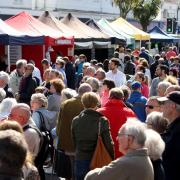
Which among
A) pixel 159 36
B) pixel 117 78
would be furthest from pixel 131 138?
pixel 159 36

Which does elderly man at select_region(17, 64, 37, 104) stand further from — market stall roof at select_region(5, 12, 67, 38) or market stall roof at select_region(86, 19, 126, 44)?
market stall roof at select_region(86, 19, 126, 44)

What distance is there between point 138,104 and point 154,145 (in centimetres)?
417

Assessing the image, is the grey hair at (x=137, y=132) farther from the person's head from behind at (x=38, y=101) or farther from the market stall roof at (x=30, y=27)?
the market stall roof at (x=30, y=27)

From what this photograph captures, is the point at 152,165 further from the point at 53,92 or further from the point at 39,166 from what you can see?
the point at 53,92

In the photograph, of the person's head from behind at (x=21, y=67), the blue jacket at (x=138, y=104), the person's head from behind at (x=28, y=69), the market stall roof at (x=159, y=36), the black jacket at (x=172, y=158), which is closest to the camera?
the black jacket at (x=172, y=158)

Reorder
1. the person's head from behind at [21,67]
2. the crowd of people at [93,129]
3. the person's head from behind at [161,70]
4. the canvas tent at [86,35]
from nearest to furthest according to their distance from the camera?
the crowd of people at [93,129] < the person's head from behind at [161,70] < the person's head from behind at [21,67] < the canvas tent at [86,35]

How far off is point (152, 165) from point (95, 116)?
2.07 meters

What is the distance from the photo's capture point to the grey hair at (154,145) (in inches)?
177

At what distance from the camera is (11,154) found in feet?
10.9

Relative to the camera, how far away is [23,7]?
39531mm

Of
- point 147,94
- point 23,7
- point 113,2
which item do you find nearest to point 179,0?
point 113,2

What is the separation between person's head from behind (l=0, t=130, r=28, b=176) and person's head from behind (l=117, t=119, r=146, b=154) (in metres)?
1.09

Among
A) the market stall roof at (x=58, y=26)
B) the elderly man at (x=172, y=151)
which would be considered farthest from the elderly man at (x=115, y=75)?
the market stall roof at (x=58, y=26)

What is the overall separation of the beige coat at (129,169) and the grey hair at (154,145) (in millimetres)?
315
